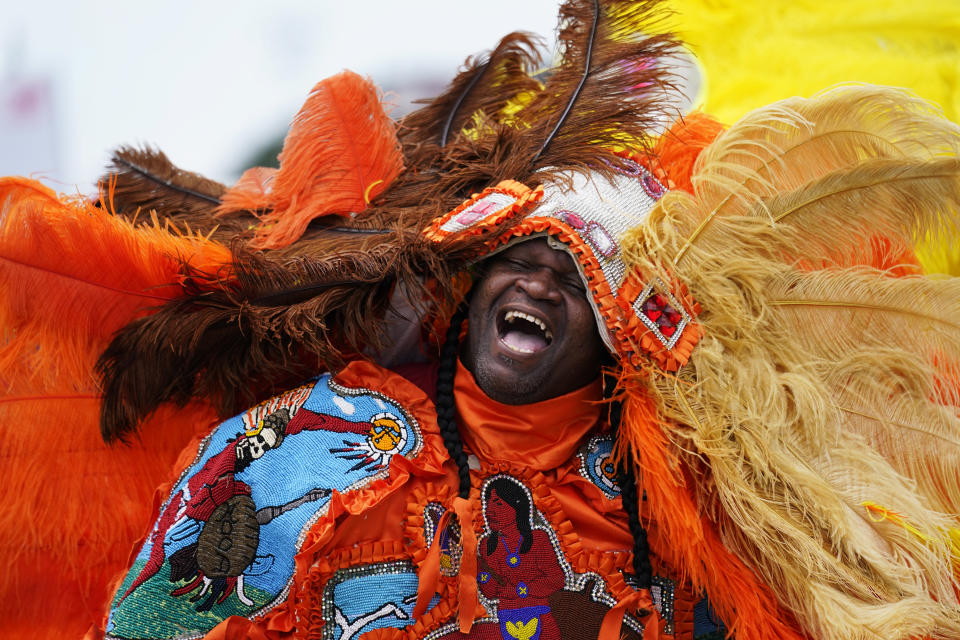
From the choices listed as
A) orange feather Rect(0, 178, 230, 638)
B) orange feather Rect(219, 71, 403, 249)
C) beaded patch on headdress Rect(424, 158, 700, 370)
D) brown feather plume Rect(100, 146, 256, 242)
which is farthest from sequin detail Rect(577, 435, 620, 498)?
brown feather plume Rect(100, 146, 256, 242)

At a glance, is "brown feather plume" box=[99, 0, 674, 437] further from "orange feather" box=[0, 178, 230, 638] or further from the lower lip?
the lower lip

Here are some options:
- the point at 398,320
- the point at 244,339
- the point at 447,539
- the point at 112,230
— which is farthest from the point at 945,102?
the point at 112,230

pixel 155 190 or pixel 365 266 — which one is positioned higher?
pixel 155 190

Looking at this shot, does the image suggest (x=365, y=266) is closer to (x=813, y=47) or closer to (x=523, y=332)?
(x=523, y=332)

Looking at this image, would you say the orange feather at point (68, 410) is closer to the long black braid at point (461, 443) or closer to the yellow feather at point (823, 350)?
the long black braid at point (461, 443)

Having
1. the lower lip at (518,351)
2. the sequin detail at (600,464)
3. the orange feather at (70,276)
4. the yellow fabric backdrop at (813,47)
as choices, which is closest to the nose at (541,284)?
the lower lip at (518,351)

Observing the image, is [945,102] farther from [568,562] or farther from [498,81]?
[568,562]

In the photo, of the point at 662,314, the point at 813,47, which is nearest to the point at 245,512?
the point at 662,314

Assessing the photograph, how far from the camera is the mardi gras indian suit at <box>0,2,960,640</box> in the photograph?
1.79 m

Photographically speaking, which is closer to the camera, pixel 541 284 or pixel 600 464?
pixel 541 284

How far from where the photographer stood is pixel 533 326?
1.98 metres

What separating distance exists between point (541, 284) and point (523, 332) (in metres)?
0.14

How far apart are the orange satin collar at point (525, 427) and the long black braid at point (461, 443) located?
0.15ft

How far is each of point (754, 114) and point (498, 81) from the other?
785 millimetres
